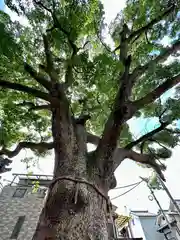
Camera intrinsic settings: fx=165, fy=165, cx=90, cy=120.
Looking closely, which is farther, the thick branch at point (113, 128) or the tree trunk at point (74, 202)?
the thick branch at point (113, 128)

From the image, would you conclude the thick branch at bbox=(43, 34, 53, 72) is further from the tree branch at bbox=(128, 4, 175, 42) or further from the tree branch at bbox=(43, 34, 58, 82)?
the tree branch at bbox=(128, 4, 175, 42)

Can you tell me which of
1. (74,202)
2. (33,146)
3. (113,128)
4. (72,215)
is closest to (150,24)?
(113,128)

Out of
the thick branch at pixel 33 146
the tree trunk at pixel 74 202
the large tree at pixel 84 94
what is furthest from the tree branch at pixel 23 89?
the tree trunk at pixel 74 202

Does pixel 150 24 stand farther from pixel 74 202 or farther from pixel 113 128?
pixel 74 202

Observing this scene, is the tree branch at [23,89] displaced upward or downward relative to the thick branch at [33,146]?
upward

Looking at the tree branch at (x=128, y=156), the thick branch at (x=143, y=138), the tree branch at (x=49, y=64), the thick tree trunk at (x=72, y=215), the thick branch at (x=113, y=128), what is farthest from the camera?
the tree branch at (x=49, y=64)

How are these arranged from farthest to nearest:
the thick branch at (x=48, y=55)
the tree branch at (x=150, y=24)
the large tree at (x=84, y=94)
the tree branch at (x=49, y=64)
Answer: the tree branch at (x=150, y=24)
the thick branch at (x=48, y=55)
the tree branch at (x=49, y=64)
the large tree at (x=84, y=94)

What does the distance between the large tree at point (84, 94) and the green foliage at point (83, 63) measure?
25 mm

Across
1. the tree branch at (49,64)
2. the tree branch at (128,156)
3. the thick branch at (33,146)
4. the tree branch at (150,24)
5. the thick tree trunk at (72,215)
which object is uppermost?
the tree branch at (150,24)

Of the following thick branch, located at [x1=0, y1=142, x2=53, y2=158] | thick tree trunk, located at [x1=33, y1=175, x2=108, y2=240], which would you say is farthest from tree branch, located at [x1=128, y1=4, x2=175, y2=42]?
thick tree trunk, located at [x1=33, y1=175, x2=108, y2=240]

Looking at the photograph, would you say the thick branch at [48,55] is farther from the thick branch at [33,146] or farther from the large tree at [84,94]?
the thick branch at [33,146]

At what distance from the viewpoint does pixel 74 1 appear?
14.3 feet

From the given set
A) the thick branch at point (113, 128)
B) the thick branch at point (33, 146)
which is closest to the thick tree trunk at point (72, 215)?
the thick branch at point (113, 128)

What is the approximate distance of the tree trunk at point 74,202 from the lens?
1354 mm
